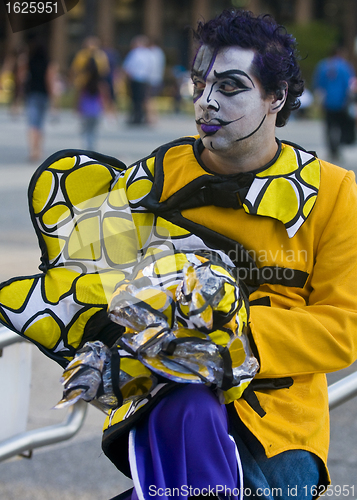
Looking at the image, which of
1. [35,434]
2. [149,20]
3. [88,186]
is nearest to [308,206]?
[88,186]

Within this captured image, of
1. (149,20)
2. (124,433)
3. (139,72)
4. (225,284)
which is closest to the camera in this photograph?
(225,284)

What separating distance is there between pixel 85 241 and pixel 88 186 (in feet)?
0.47

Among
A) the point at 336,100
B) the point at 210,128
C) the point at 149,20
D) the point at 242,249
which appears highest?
the point at 149,20

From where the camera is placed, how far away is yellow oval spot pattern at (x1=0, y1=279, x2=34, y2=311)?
1.56m

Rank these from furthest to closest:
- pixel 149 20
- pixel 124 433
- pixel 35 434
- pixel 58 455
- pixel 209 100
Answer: pixel 149 20
pixel 58 455
pixel 35 434
pixel 209 100
pixel 124 433

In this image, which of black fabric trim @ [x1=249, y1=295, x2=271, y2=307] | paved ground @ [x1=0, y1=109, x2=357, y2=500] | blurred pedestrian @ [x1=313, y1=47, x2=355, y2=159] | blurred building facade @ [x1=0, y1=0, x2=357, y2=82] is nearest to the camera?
black fabric trim @ [x1=249, y1=295, x2=271, y2=307]

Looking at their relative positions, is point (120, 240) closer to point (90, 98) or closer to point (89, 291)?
point (89, 291)

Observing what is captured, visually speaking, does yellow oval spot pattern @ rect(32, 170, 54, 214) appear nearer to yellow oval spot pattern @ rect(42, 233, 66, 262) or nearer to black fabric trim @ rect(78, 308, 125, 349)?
yellow oval spot pattern @ rect(42, 233, 66, 262)

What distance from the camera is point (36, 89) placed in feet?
29.7

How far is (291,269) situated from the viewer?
1.59 meters

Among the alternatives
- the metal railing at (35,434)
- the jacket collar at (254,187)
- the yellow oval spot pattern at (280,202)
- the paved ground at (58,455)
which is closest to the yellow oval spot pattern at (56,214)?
the jacket collar at (254,187)

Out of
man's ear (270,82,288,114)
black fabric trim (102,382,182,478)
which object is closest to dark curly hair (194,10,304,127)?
man's ear (270,82,288,114)

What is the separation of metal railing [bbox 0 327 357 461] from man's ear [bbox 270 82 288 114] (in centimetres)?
104

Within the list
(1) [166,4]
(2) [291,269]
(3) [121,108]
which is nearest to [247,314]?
(2) [291,269]
